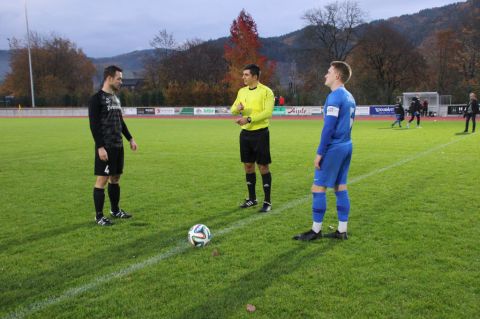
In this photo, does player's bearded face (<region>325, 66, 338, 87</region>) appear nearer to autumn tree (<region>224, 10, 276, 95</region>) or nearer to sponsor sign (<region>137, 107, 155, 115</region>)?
sponsor sign (<region>137, 107, 155, 115</region>)

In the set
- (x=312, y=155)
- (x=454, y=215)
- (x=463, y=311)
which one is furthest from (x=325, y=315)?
(x=312, y=155)

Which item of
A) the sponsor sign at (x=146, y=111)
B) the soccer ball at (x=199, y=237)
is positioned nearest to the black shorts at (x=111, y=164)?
the soccer ball at (x=199, y=237)

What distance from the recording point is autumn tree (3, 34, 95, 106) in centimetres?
7056

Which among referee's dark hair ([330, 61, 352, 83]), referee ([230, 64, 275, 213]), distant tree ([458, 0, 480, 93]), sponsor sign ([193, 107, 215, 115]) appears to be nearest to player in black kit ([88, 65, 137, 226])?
referee ([230, 64, 275, 213])

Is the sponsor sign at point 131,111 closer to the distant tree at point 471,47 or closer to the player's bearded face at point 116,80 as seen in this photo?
the distant tree at point 471,47

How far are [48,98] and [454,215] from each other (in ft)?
219

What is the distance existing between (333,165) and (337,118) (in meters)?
0.55

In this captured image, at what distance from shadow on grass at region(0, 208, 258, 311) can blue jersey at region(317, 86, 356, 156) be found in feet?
6.21

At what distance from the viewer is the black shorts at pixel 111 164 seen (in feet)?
19.2

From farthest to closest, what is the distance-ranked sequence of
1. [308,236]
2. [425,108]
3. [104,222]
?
[425,108] < [104,222] < [308,236]

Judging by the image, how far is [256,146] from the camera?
6457 millimetres

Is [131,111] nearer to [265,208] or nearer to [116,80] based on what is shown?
[116,80]

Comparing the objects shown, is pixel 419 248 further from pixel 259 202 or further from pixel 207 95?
pixel 207 95

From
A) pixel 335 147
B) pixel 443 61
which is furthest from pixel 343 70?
pixel 443 61
